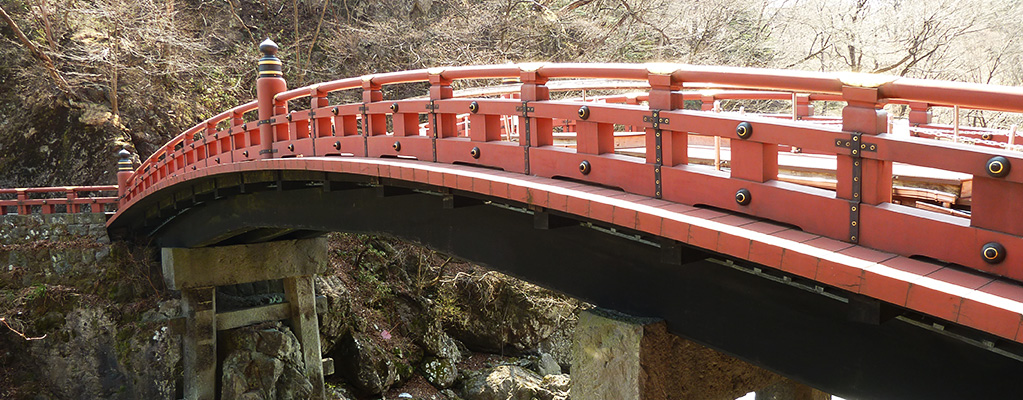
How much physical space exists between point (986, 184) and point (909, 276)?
20.0 inches

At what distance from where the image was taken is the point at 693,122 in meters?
4.16

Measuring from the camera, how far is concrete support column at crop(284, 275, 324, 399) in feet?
44.1

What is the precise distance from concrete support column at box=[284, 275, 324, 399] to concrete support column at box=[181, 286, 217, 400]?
4.54 ft

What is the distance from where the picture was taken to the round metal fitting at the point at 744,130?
3.90 metres

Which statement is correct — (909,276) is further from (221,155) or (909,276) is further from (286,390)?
(286,390)

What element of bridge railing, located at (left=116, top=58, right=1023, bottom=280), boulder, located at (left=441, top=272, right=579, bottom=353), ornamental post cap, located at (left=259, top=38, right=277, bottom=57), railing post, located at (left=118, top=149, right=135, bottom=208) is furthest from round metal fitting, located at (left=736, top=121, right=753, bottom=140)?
boulder, located at (left=441, top=272, right=579, bottom=353)

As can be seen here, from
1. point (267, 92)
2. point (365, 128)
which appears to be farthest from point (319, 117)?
point (267, 92)

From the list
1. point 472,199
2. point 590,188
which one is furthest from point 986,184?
point 472,199

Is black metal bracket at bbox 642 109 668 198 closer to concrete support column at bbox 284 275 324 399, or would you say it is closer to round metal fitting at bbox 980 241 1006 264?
round metal fitting at bbox 980 241 1006 264

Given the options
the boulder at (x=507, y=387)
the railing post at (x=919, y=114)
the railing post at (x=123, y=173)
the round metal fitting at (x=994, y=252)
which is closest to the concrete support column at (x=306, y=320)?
the boulder at (x=507, y=387)

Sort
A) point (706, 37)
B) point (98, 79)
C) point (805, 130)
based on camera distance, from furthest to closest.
Result: point (706, 37) < point (98, 79) < point (805, 130)

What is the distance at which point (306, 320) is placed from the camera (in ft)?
44.6

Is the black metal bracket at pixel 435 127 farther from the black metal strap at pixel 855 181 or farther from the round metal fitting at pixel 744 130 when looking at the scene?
the black metal strap at pixel 855 181

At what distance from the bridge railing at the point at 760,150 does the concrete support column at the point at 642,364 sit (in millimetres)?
932
